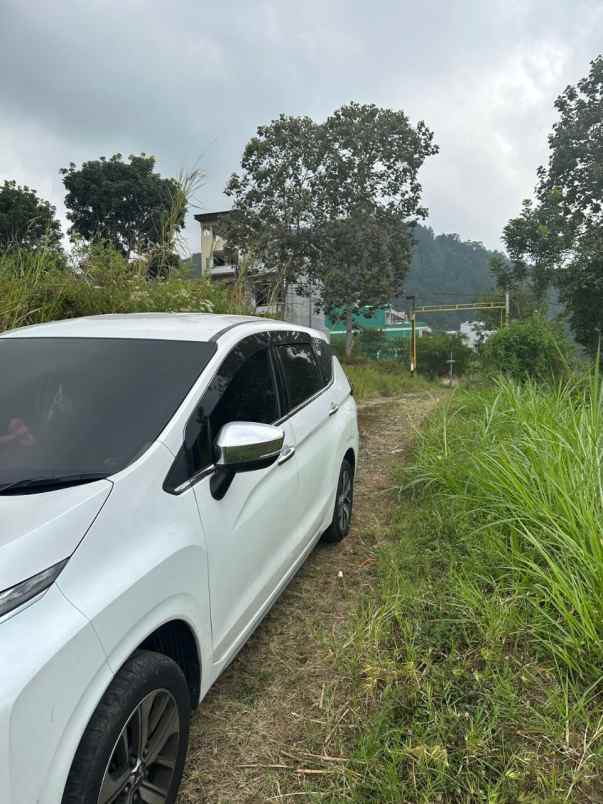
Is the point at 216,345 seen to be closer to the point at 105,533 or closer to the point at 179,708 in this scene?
the point at 105,533

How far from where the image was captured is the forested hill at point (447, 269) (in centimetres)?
7600

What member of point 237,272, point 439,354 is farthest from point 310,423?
point 439,354

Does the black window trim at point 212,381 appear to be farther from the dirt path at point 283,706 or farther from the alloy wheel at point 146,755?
the dirt path at point 283,706

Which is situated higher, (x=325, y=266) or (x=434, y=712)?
(x=325, y=266)

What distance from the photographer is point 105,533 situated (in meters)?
1.42

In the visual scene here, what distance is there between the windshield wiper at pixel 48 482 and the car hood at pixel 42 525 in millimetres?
31

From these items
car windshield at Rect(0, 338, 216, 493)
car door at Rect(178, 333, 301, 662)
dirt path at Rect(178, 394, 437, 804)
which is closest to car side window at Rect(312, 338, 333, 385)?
car door at Rect(178, 333, 301, 662)

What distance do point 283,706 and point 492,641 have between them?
94 centimetres

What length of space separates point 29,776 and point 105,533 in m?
0.53

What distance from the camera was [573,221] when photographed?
984 inches

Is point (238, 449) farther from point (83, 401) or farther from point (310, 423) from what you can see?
point (310, 423)

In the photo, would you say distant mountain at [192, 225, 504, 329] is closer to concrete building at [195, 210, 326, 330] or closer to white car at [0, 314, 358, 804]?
concrete building at [195, 210, 326, 330]

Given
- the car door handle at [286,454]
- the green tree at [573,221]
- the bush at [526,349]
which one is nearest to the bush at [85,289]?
the car door handle at [286,454]

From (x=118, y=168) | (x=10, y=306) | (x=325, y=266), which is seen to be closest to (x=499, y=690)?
(x=10, y=306)
